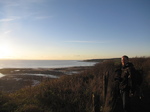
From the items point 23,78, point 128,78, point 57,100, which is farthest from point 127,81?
point 23,78

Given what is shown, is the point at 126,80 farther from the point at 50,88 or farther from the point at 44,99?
the point at 50,88

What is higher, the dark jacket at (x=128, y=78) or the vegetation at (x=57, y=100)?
the dark jacket at (x=128, y=78)

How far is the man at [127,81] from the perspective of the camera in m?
4.72

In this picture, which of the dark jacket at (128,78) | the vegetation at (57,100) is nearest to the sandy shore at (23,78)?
the vegetation at (57,100)

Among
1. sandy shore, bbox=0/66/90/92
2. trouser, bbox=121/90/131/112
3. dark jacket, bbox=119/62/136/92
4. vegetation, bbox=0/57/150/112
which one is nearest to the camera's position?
dark jacket, bbox=119/62/136/92

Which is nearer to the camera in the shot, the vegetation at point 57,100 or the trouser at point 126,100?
the trouser at point 126,100

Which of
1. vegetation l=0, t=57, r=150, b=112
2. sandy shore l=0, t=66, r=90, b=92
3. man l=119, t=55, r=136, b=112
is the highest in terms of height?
man l=119, t=55, r=136, b=112

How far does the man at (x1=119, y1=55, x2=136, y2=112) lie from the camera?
4.72m

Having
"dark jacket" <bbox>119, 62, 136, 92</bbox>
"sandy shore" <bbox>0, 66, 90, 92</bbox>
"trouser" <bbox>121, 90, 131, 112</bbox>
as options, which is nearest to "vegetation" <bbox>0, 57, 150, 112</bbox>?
"dark jacket" <bbox>119, 62, 136, 92</bbox>

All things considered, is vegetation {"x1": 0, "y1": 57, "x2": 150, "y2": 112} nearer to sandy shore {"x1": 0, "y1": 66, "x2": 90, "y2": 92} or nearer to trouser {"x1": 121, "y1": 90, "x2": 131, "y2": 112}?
trouser {"x1": 121, "y1": 90, "x2": 131, "y2": 112}

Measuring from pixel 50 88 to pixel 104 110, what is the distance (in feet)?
13.4

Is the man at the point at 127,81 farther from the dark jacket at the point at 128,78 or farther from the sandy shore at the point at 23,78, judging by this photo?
the sandy shore at the point at 23,78

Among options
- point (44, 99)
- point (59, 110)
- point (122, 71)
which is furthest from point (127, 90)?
point (44, 99)

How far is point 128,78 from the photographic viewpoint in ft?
16.0
